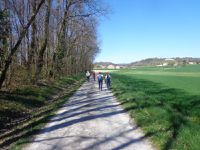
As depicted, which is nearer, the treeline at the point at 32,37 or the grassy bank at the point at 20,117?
the grassy bank at the point at 20,117

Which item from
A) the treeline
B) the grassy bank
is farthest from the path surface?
the treeline

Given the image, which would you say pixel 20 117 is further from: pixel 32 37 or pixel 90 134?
pixel 32 37

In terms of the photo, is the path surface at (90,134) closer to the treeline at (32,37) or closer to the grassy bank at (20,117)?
the grassy bank at (20,117)

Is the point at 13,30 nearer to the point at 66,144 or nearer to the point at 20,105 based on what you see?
the point at 20,105

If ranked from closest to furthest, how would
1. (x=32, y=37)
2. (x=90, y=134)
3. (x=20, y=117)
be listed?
(x=90, y=134) < (x=20, y=117) < (x=32, y=37)

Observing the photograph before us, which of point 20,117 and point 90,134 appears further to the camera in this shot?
point 20,117

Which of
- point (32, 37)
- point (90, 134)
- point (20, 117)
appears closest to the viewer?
point (90, 134)

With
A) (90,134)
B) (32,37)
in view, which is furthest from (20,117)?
(32,37)

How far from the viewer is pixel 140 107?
55.2ft

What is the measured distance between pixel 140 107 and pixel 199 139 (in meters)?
7.72

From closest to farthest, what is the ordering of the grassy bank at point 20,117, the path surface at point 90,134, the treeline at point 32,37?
the path surface at point 90,134, the grassy bank at point 20,117, the treeline at point 32,37

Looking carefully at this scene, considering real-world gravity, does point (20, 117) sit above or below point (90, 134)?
below

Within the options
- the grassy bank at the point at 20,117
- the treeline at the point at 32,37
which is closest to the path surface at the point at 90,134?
the grassy bank at the point at 20,117

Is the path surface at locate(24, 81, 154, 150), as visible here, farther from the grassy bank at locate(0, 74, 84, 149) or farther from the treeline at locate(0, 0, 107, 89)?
the treeline at locate(0, 0, 107, 89)
